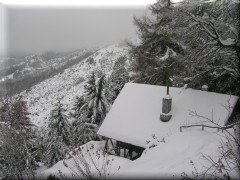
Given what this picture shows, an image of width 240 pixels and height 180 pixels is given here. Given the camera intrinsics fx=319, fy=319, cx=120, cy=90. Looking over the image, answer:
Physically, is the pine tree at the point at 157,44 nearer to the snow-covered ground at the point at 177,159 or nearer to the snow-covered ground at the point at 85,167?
the snow-covered ground at the point at 85,167

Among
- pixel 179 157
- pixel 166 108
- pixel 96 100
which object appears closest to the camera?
pixel 179 157

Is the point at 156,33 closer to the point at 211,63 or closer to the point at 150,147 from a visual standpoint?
the point at 211,63

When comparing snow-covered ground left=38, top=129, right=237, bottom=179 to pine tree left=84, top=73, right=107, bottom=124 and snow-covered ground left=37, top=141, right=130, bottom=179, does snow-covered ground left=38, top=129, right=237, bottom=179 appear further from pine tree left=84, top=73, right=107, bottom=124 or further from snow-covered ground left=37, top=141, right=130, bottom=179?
pine tree left=84, top=73, right=107, bottom=124

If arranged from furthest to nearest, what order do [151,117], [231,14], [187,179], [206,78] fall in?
[206,78]
[151,117]
[231,14]
[187,179]

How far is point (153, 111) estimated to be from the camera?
826 inches

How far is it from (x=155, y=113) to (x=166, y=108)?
3.94ft

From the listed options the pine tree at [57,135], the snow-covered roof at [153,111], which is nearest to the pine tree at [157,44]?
the snow-covered roof at [153,111]

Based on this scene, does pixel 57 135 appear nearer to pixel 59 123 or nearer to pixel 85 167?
pixel 59 123

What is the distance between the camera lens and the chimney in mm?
19622

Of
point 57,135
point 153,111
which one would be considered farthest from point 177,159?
point 57,135

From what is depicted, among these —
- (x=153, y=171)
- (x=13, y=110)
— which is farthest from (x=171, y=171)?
(x=13, y=110)

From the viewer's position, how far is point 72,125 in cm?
3173

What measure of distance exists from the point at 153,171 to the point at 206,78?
13.5 metres

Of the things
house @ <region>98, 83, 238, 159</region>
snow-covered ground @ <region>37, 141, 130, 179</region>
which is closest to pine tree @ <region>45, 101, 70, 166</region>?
snow-covered ground @ <region>37, 141, 130, 179</region>
